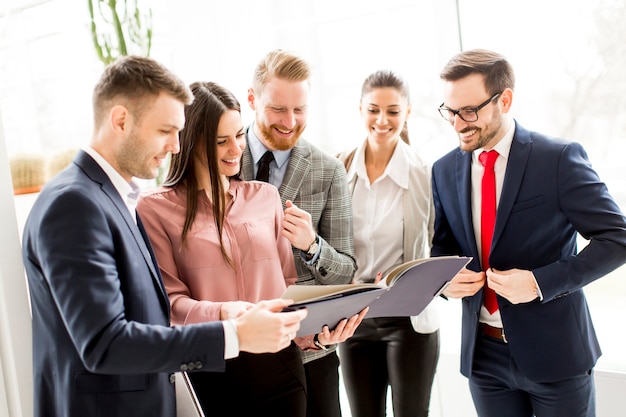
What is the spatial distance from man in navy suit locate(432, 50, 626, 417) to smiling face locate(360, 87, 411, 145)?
16.0 inches

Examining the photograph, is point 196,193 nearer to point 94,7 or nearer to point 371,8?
point 94,7

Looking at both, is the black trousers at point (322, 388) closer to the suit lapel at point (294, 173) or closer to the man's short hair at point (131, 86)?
the suit lapel at point (294, 173)

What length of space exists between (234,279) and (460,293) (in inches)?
30.2

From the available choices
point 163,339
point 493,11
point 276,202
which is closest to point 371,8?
point 493,11

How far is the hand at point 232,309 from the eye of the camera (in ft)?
5.58

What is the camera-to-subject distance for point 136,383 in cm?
149

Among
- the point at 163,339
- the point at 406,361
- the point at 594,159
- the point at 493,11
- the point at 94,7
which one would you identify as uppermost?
the point at 94,7

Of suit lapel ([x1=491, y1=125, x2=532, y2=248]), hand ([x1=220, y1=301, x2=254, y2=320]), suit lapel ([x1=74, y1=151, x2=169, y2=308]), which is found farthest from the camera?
suit lapel ([x1=491, y1=125, x2=532, y2=248])

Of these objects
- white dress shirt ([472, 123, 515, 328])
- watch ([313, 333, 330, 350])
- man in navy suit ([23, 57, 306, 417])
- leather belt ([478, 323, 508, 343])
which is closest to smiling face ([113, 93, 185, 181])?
man in navy suit ([23, 57, 306, 417])

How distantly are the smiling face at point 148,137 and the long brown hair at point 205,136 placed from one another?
303 millimetres

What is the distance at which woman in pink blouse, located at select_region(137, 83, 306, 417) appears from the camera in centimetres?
182

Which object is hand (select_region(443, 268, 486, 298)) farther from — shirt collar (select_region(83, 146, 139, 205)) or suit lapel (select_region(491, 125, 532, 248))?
shirt collar (select_region(83, 146, 139, 205))

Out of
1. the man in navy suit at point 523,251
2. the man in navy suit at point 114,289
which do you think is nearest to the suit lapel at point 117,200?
the man in navy suit at point 114,289

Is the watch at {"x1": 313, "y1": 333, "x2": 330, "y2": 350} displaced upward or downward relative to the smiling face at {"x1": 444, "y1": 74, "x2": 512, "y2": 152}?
downward
